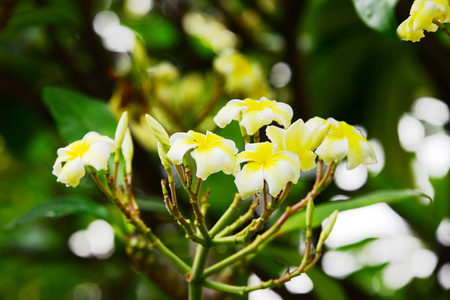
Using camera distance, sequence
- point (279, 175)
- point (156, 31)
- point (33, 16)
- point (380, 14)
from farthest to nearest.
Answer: point (156, 31) → point (33, 16) → point (380, 14) → point (279, 175)

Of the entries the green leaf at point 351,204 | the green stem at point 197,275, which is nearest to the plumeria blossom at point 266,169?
the green stem at point 197,275

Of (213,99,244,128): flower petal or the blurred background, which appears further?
the blurred background

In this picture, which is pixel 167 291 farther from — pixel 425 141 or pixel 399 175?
pixel 425 141

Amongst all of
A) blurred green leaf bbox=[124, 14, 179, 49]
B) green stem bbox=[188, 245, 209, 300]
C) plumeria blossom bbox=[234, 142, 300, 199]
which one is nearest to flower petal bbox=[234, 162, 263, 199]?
plumeria blossom bbox=[234, 142, 300, 199]

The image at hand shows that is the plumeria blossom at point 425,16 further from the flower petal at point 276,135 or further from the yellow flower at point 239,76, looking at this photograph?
the yellow flower at point 239,76

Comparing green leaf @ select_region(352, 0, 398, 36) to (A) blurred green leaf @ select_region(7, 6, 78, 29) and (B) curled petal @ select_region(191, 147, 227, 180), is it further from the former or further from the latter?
(A) blurred green leaf @ select_region(7, 6, 78, 29)

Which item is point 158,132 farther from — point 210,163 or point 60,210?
point 60,210

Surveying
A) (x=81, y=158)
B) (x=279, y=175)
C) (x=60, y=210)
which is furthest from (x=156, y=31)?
(x=279, y=175)
